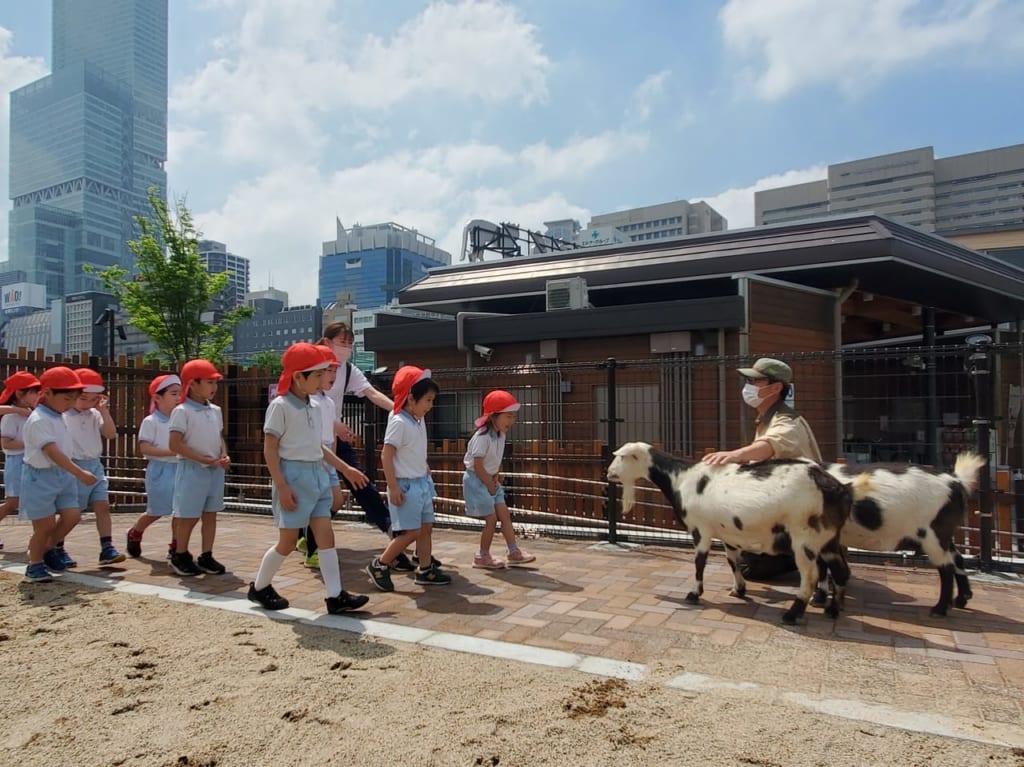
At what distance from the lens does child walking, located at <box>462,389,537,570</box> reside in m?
5.94

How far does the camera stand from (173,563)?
5.86m

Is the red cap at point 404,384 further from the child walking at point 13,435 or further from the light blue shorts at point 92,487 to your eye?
the child walking at point 13,435

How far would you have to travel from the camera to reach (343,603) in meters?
4.61

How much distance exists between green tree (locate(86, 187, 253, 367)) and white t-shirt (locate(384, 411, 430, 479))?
17.6 meters

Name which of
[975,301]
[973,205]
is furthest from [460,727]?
[973,205]

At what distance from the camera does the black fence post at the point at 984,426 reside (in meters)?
5.72

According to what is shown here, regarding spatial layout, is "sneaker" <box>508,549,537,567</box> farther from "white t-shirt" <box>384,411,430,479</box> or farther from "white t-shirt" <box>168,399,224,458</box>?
"white t-shirt" <box>168,399,224,458</box>

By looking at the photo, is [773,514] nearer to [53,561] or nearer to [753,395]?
[753,395]

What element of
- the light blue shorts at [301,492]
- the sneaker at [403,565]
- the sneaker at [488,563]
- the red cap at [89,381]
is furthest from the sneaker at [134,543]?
the sneaker at [488,563]

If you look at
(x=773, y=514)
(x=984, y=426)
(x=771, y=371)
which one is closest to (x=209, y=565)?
(x=773, y=514)

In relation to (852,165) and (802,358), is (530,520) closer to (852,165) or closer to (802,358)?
(802,358)

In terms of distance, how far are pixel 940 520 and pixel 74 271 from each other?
227 m

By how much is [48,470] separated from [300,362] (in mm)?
2862

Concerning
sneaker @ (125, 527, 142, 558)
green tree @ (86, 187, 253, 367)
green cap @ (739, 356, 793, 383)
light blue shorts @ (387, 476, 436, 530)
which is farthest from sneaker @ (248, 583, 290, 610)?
green tree @ (86, 187, 253, 367)
